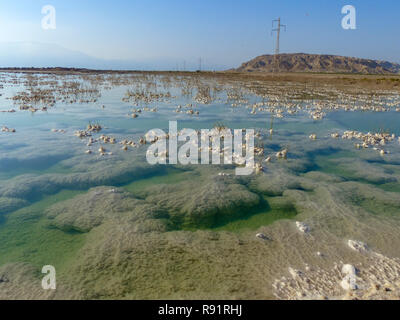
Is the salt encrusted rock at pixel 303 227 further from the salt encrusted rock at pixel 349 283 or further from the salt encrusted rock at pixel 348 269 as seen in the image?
the salt encrusted rock at pixel 349 283

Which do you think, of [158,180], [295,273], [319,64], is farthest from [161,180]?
[319,64]

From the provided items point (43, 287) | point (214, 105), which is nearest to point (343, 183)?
point (43, 287)

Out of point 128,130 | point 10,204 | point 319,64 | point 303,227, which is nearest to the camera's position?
point 303,227

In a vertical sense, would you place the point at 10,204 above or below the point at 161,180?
below

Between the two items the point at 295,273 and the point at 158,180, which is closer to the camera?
the point at 295,273

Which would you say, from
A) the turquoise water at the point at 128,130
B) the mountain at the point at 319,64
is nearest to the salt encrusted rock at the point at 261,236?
the turquoise water at the point at 128,130

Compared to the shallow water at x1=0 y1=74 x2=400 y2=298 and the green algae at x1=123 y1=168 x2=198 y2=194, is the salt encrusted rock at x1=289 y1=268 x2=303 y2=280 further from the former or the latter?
the green algae at x1=123 y1=168 x2=198 y2=194

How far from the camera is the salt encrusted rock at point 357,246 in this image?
4.35m

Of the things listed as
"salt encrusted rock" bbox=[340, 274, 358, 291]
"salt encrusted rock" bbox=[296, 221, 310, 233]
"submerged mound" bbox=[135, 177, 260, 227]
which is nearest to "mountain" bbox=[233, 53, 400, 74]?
"submerged mound" bbox=[135, 177, 260, 227]

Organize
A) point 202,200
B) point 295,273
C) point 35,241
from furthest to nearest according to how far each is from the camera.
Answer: point 202,200 < point 35,241 < point 295,273

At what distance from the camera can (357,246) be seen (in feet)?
14.4

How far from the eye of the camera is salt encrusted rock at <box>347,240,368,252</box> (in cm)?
435

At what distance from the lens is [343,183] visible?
6.96 metres

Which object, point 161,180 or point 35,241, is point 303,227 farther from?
point 35,241
